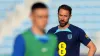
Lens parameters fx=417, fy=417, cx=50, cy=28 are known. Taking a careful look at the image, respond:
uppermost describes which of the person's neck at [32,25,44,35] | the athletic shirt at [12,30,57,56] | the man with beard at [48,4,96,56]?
the person's neck at [32,25,44,35]

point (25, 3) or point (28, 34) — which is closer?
point (28, 34)

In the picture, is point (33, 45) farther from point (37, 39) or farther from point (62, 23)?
point (62, 23)

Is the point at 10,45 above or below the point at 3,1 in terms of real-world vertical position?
below

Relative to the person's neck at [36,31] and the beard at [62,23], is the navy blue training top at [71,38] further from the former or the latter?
the person's neck at [36,31]

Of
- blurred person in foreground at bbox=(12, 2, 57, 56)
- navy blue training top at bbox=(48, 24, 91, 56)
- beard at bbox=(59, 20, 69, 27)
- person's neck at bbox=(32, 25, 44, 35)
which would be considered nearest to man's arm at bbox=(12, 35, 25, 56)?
blurred person in foreground at bbox=(12, 2, 57, 56)

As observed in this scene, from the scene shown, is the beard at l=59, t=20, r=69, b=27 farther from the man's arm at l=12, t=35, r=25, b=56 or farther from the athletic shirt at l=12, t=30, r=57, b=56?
the man's arm at l=12, t=35, r=25, b=56

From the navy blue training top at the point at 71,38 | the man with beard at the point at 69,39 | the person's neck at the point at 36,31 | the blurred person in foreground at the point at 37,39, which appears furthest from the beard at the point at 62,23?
the person's neck at the point at 36,31

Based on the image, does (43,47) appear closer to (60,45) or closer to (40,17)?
(40,17)

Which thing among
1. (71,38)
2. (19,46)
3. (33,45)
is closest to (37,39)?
(33,45)

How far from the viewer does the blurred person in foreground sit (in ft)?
10.4

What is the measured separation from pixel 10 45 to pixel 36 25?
26.9ft

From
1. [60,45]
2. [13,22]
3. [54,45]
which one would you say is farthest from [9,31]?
[54,45]

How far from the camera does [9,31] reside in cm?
1140

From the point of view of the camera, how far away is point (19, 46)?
318cm
